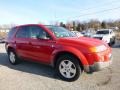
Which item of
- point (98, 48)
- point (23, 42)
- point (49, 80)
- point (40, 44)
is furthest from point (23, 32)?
point (98, 48)

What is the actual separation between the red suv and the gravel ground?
1.20ft

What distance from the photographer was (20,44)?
293 inches

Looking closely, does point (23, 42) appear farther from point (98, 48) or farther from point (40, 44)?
point (98, 48)

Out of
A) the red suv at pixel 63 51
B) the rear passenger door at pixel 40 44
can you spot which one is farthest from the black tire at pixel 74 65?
the rear passenger door at pixel 40 44

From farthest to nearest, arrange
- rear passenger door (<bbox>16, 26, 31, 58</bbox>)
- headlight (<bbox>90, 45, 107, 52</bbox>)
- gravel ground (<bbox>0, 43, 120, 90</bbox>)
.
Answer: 1. rear passenger door (<bbox>16, 26, 31, 58</bbox>)
2. headlight (<bbox>90, 45, 107, 52</bbox>)
3. gravel ground (<bbox>0, 43, 120, 90</bbox>)

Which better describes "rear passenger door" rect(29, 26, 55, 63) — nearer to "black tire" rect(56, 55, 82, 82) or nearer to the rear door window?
the rear door window

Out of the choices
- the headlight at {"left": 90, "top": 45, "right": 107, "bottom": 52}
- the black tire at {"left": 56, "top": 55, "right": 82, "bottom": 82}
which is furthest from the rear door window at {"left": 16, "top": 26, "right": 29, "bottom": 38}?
the headlight at {"left": 90, "top": 45, "right": 107, "bottom": 52}

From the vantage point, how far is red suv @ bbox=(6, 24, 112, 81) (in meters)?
5.34

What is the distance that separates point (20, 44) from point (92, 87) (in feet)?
11.8

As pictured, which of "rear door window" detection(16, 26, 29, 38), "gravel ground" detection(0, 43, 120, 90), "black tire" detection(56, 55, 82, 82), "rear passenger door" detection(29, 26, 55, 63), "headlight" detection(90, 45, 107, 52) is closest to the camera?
"gravel ground" detection(0, 43, 120, 90)

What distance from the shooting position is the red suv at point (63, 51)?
17.5ft

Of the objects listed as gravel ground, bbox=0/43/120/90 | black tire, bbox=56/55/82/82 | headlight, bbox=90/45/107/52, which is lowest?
gravel ground, bbox=0/43/120/90

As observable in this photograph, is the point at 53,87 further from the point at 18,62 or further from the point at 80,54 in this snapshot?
the point at 18,62

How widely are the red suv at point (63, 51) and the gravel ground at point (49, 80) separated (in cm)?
36
